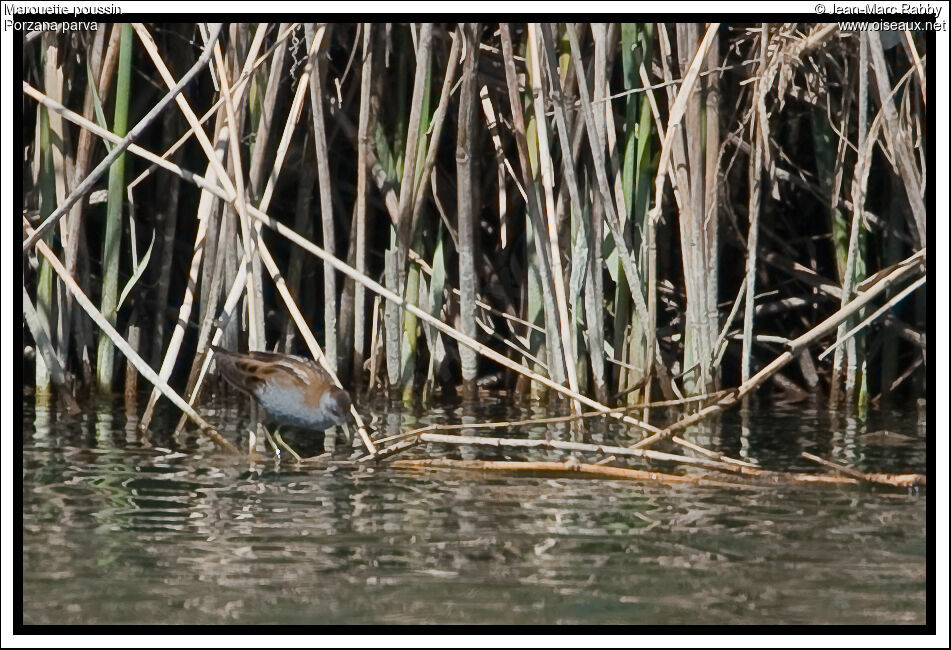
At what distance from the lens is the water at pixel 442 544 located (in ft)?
12.1

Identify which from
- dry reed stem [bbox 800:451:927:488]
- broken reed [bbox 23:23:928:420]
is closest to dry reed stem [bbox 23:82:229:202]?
broken reed [bbox 23:23:928:420]

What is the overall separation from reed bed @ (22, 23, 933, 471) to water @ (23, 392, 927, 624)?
41 cm

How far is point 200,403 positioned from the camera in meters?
7.05

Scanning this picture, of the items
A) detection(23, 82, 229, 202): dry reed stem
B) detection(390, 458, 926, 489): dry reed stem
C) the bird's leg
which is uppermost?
detection(23, 82, 229, 202): dry reed stem

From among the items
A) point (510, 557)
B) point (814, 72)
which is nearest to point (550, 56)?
point (814, 72)

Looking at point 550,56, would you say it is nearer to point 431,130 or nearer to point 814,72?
point 431,130

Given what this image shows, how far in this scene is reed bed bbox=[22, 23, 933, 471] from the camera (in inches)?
233

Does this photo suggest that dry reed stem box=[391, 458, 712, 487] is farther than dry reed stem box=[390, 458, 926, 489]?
Yes

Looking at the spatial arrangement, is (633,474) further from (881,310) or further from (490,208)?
(490,208)

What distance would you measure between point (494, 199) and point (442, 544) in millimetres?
3413

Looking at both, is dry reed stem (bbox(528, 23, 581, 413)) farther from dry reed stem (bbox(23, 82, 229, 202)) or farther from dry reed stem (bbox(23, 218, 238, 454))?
dry reed stem (bbox(23, 218, 238, 454))

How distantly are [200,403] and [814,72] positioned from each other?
3440mm

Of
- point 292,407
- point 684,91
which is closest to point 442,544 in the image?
point 292,407

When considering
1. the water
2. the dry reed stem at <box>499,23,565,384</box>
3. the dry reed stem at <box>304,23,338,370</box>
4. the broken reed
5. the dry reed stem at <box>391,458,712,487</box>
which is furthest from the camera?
the dry reed stem at <box>499,23,565,384</box>
